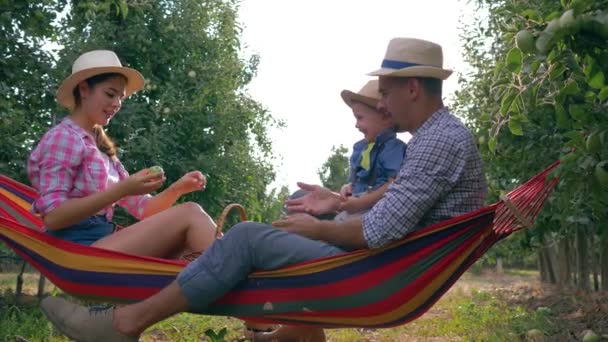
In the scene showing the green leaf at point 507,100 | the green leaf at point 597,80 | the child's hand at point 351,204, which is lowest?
the child's hand at point 351,204

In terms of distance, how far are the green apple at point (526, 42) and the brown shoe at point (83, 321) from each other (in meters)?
1.71

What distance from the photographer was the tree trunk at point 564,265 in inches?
432

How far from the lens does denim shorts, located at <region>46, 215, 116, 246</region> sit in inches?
129

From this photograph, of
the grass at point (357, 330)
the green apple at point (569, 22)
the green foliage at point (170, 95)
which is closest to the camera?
the green apple at point (569, 22)

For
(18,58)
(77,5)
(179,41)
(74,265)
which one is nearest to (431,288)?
(74,265)

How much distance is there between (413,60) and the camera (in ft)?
9.84

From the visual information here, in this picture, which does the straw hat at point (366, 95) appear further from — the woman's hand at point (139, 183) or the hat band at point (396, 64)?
the woman's hand at point (139, 183)

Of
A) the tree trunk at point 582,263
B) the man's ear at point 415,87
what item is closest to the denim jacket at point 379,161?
the man's ear at point 415,87

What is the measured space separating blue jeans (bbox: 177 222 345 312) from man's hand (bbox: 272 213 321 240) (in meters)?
0.03

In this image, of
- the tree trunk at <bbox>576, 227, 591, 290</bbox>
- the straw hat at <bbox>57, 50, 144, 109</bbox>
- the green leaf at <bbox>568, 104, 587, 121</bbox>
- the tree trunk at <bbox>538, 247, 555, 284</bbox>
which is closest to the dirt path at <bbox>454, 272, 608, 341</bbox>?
the tree trunk at <bbox>576, 227, 591, 290</bbox>

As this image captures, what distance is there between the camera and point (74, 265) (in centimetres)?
310

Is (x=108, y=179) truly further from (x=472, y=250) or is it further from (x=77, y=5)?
(x=77, y=5)

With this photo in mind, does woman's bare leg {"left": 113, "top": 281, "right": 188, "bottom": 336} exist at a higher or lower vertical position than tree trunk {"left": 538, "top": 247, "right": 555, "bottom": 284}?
higher

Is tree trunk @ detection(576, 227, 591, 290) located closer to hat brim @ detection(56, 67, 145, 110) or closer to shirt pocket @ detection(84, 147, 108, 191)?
hat brim @ detection(56, 67, 145, 110)
